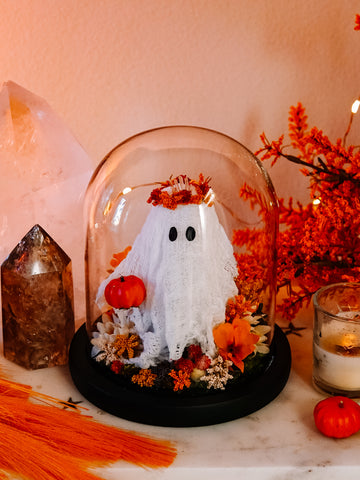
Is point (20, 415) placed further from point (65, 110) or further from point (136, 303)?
point (65, 110)

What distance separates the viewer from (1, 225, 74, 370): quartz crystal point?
99 cm

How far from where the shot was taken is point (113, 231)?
3.35 ft

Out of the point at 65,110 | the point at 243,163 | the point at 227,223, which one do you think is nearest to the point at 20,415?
the point at 227,223

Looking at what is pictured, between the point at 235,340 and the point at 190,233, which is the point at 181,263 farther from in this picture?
the point at 235,340

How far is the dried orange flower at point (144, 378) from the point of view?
35.8 inches

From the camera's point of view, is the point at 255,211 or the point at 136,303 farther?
the point at 255,211

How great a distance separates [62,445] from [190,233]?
1.18 feet

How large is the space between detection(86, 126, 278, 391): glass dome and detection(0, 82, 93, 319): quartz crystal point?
20 cm

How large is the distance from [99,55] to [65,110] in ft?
0.45

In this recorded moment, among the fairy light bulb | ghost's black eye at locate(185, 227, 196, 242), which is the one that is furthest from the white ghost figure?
the fairy light bulb

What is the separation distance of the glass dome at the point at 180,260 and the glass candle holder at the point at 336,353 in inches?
3.8

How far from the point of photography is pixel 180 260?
2.98 feet

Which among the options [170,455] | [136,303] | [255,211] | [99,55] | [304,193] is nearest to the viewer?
[170,455]

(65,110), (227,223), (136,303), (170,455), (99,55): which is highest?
(99,55)
